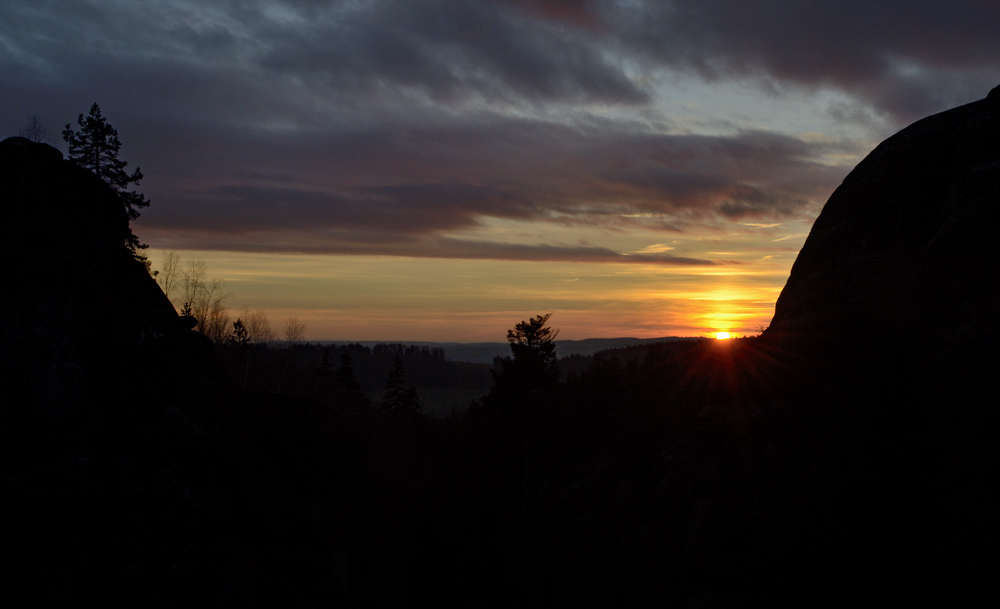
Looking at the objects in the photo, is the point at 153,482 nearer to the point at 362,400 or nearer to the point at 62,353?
the point at 62,353

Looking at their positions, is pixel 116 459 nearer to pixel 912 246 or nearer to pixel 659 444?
pixel 659 444

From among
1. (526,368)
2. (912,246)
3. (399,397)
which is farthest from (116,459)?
(399,397)

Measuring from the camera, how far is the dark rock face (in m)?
15.8

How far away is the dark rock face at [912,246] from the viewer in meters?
15.8

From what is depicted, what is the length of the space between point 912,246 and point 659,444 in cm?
1108

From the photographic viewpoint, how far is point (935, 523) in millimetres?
13016

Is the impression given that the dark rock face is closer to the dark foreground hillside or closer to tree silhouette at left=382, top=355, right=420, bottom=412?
the dark foreground hillside

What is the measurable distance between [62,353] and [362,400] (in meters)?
68.9

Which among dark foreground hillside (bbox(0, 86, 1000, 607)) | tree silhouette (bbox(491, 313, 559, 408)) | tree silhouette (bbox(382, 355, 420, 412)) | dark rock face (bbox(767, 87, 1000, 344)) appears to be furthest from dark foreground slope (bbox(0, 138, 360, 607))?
tree silhouette (bbox(382, 355, 420, 412))

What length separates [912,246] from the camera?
1956 cm

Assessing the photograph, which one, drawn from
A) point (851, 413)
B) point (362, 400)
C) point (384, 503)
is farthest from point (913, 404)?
point (362, 400)

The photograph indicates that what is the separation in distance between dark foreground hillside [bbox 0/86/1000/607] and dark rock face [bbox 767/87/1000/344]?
0.08 meters

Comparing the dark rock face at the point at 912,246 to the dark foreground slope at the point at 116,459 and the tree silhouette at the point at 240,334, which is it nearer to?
the dark foreground slope at the point at 116,459

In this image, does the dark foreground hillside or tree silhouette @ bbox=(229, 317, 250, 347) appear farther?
tree silhouette @ bbox=(229, 317, 250, 347)
